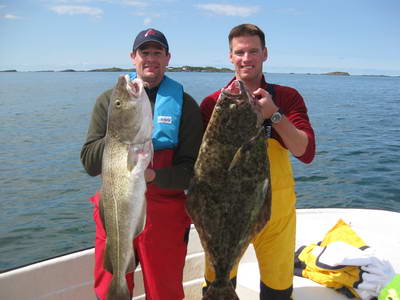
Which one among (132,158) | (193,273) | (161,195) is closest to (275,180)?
(161,195)

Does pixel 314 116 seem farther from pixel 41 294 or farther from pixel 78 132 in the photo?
pixel 41 294

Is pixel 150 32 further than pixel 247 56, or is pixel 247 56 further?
pixel 247 56

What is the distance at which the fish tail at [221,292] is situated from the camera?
308 centimetres

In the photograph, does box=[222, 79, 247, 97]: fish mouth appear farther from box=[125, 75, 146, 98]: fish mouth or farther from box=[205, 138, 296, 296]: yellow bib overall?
box=[205, 138, 296, 296]: yellow bib overall

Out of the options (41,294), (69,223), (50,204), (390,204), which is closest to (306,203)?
(390,204)

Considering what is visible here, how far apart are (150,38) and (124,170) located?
1.32 meters

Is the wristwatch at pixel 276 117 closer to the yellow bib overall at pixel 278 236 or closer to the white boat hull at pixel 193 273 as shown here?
the yellow bib overall at pixel 278 236

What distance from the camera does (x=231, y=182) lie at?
10.0 feet

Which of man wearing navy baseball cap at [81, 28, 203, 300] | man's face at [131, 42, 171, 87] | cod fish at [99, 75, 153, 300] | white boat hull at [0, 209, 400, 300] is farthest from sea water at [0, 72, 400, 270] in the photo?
man's face at [131, 42, 171, 87]

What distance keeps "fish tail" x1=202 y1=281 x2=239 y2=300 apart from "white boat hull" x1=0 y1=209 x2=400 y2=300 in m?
1.83

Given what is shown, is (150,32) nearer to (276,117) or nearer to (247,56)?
(247,56)

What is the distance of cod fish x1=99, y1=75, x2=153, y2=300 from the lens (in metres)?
2.83

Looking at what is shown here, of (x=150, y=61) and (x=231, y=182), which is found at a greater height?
(x=150, y=61)

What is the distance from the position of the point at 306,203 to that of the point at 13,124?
820 inches
